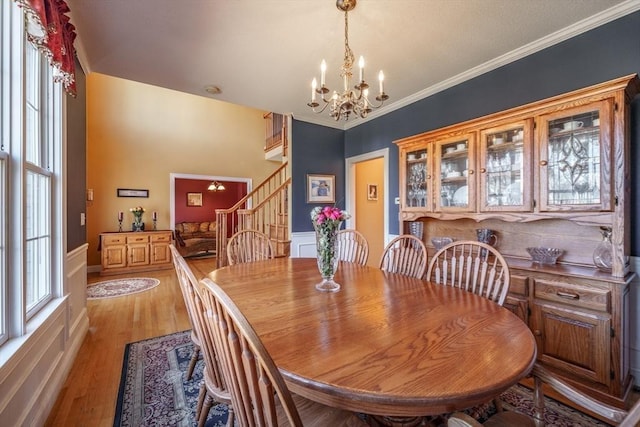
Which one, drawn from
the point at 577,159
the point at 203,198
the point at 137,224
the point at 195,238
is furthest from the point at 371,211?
the point at 203,198

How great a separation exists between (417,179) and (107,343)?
340 centimetres

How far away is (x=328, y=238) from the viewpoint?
1.53 metres

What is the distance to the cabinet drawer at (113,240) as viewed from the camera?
5.14m

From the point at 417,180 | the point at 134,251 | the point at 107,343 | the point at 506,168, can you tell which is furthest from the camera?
the point at 134,251

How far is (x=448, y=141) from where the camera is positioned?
2.65 m

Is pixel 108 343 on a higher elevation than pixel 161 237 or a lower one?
lower

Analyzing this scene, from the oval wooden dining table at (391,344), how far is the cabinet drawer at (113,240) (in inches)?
196

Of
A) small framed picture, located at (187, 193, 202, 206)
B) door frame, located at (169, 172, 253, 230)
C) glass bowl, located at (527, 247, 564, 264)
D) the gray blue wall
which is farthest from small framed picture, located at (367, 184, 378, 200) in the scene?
small framed picture, located at (187, 193, 202, 206)

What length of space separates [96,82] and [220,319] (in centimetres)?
707

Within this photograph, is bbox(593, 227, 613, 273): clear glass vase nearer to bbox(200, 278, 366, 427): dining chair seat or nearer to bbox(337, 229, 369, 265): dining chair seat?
bbox(337, 229, 369, 265): dining chair seat

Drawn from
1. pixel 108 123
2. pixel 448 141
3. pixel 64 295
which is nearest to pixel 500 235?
pixel 448 141

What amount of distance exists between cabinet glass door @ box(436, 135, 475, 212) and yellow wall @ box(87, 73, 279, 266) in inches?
218

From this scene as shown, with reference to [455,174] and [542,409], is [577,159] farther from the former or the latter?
[542,409]

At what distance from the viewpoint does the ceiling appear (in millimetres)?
1896
